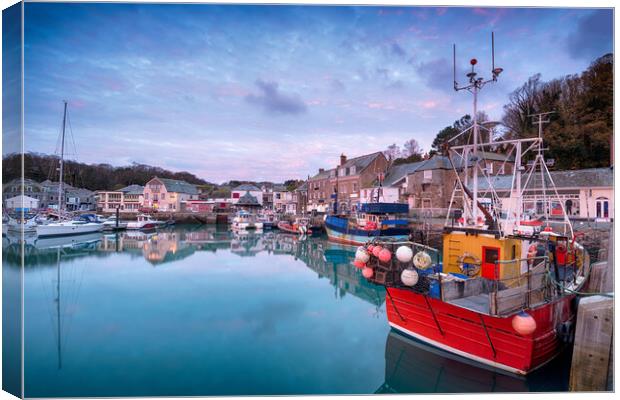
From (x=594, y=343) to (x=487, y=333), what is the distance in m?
1.07

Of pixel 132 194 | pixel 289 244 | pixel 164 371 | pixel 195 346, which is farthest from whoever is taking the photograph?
pixel 132 194

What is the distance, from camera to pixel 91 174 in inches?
1113

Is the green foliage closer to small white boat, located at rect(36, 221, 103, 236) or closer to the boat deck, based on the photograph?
the boat deck

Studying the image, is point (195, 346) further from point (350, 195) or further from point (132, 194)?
point (132, 194)

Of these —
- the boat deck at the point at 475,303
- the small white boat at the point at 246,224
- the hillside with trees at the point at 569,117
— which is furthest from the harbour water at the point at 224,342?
the small white boat at the point at 246,224

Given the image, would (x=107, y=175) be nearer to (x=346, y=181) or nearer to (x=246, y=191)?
(x=246, y=191)

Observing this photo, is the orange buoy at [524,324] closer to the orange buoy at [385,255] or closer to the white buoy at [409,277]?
the white buoy at [409,277]

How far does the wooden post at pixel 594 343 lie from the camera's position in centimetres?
386

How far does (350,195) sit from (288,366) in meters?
25.3

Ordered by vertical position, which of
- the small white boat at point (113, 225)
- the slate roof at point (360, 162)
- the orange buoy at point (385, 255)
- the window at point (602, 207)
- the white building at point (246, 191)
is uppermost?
the slate roof at point (360, 162)

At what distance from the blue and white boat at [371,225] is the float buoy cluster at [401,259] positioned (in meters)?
12.5

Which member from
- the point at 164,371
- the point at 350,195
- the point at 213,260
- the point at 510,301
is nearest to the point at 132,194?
the point at 350,195

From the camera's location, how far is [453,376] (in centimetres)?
471

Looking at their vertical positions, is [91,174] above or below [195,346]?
above
